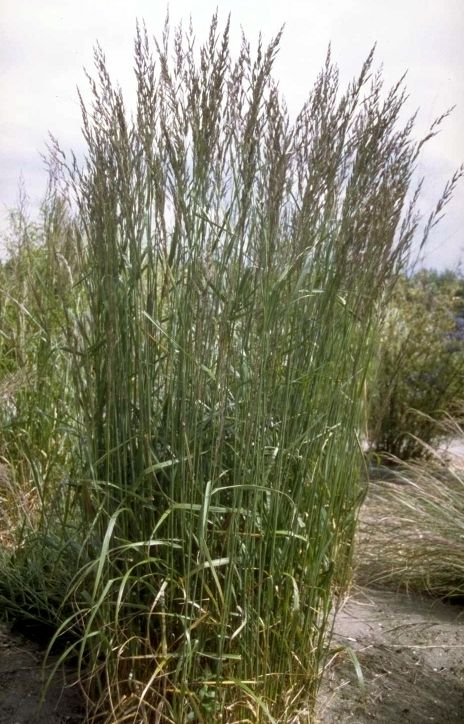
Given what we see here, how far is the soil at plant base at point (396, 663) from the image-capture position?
242 cm

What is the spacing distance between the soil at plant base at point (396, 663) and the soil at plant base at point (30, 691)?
0.67m

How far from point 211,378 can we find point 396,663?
1311mm

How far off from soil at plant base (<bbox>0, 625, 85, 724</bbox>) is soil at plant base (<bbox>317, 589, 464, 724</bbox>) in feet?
2.21

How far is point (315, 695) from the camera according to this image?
221 cm

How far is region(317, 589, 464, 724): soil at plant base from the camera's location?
2.42 m

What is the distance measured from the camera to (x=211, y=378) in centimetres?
198

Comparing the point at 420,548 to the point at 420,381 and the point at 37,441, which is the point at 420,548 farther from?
the point at 420,381

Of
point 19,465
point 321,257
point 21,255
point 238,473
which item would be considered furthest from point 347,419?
point 21,255

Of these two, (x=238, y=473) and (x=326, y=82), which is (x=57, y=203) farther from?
(x=238, y=473)

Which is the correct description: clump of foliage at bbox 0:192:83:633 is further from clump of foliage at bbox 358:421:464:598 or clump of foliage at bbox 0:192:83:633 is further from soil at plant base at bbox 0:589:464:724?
clump of foliage at bbox 358:421:464:598

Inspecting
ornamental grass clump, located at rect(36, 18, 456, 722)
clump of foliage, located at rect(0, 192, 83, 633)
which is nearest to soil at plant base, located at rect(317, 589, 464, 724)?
ornamental grass clump, located at rect(36, 18, 456, 722)

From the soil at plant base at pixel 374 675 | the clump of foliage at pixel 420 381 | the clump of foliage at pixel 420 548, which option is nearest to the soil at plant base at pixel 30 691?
the soil at plant base at pixel 374 675

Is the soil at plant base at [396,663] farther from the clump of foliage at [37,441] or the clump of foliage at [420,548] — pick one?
the clump of foliage at [37,441]

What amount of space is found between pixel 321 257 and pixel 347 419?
0.47 metres
